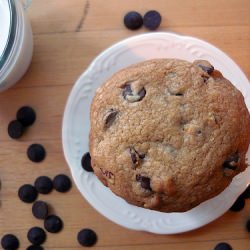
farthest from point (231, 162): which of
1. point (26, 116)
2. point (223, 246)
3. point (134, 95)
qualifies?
point (26, 116)

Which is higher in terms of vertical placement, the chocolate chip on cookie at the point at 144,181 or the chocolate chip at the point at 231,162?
the chocolate chip at the point at 231,162

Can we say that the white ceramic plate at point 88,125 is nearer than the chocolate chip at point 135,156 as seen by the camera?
No

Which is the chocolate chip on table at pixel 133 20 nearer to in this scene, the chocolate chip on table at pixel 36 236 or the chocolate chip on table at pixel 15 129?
the chocolate chip on table at pixel 15 129

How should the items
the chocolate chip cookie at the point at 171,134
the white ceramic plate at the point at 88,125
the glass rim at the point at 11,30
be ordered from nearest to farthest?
the chocolate chip cookie at the point at 171,134, the glass rim at the point at 11,30, the white ceramic plate at the point at 88,125

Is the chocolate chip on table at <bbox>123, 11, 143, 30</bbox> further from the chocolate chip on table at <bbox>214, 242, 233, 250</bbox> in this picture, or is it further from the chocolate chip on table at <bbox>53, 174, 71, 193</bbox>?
the chocolate chip on table at <bbox>214, 242, 233, 250</bbox>

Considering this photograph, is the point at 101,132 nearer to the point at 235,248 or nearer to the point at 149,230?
the point at 149,230

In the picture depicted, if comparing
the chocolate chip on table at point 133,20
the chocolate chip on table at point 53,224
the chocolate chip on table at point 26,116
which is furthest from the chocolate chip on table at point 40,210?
Answer: the chocolate chip on table at point 133,20

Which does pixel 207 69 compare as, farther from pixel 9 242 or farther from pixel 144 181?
pixel 9 242
